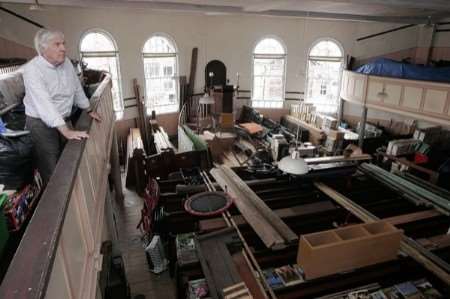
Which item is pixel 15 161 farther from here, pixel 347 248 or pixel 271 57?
pixel 271 57

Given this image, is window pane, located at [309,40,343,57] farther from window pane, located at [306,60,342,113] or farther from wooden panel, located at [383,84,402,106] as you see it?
wooden panel, located at [383,84,402,106]

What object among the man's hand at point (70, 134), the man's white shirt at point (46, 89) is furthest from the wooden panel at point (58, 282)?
the man's white shirt at point (46, 89)

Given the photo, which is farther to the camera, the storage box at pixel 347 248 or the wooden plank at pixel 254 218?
the wooden plank at pixel 254 218

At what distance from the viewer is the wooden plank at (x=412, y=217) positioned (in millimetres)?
4285

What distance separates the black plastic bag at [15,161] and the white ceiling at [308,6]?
472 cm

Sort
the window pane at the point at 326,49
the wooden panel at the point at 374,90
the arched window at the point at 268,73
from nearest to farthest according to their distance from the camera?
the wooden panel at the point at 374,90 → the arched window at the point at 268,73 → the window pane at the point at 326,49

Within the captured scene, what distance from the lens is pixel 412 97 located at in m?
8.04

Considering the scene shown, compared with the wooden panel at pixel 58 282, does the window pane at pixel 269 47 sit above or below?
above

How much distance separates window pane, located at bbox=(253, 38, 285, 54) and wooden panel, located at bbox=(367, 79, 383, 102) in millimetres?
4282

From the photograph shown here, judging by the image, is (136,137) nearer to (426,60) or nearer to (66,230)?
(66,230)

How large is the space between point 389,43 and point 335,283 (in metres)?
11.5

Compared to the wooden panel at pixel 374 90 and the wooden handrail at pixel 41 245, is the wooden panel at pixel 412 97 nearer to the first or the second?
the wooden panel at pixel 374 90

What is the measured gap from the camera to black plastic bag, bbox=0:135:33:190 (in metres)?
2.43

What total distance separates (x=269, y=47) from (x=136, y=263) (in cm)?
989
